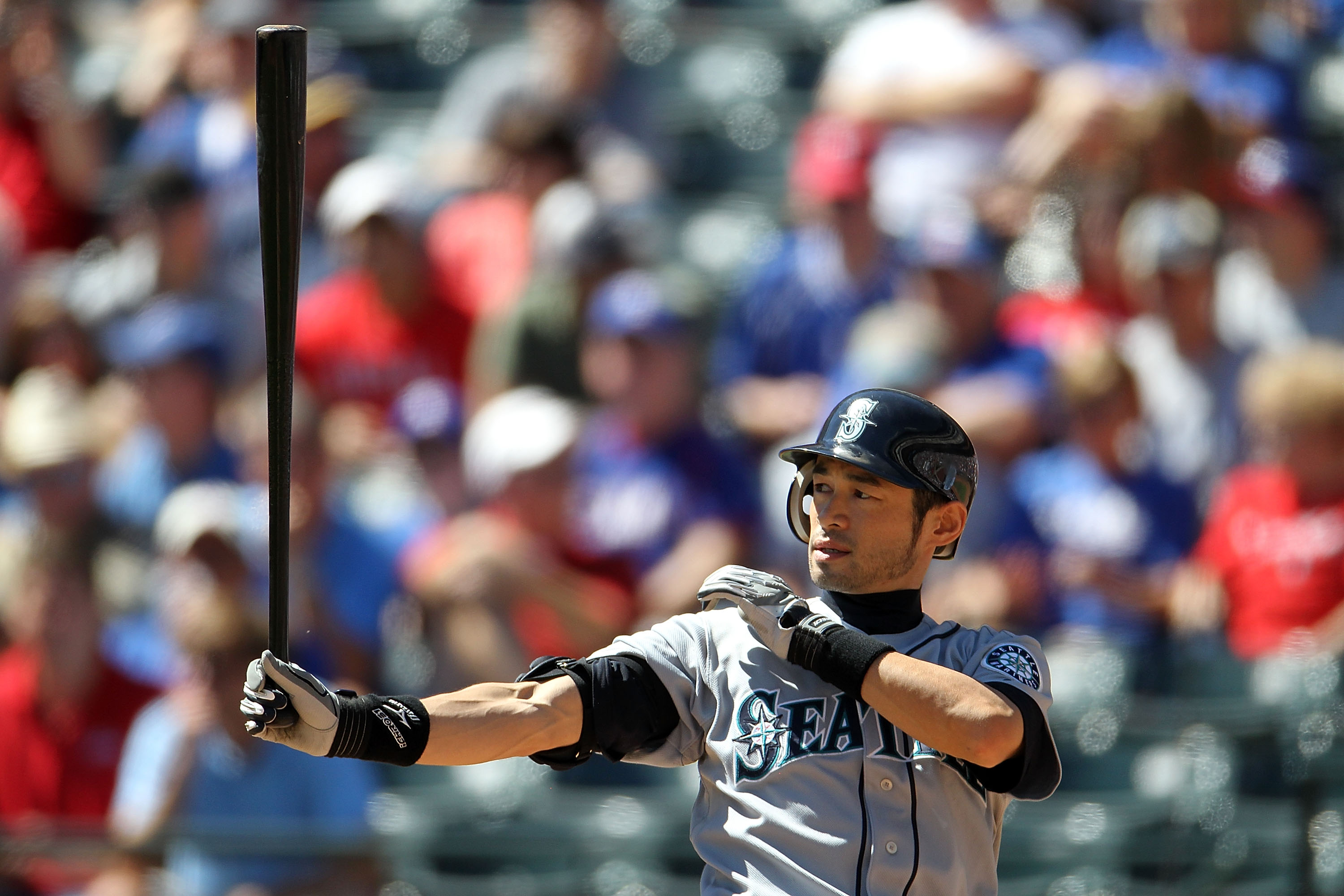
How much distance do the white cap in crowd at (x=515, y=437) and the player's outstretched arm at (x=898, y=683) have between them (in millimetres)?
2789

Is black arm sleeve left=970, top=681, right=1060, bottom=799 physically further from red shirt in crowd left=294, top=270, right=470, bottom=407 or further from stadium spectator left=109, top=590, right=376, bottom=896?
red shirt in crowd left=294, top=270, right=470, bottom=407

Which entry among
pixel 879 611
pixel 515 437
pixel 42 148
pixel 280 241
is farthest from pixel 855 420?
pixel 42 148

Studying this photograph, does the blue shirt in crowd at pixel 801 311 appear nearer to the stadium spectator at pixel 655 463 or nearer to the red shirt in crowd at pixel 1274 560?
the stadium spectator at pixel 655 463

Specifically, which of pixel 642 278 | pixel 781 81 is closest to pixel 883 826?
pixel 642 278

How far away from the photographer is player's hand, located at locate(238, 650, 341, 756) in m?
2.65

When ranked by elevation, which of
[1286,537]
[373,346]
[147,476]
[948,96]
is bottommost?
[147,476]

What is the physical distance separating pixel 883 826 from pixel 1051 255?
391 cm

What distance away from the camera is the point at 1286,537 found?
5461 millimetres

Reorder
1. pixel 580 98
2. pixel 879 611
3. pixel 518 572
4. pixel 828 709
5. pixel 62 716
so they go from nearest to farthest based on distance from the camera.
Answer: pixel 828 709
pixel 879 611
pixel 518 572
pixel 62 716
pixel 580 98

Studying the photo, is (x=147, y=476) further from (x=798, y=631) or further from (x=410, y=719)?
(x=798, y=631)

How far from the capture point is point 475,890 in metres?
4.97

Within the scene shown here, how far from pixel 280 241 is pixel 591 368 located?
3373mm

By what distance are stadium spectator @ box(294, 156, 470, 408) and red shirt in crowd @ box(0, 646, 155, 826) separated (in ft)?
4.56

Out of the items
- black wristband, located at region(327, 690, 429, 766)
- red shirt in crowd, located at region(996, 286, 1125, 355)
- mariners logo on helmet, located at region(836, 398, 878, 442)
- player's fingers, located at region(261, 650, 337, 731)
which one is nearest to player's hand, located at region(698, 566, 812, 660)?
mariners logo on helmet, located at region(836, 398, 878, 442)
